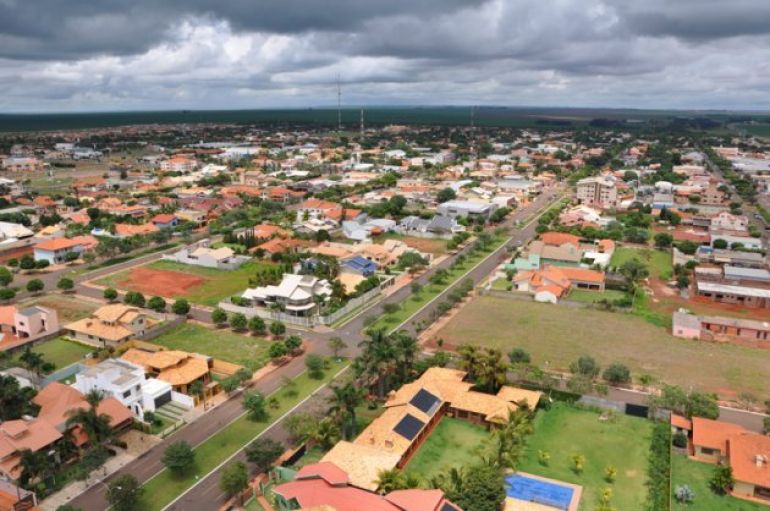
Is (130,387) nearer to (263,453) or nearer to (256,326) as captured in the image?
(263,453)

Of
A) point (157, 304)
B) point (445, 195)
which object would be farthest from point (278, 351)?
point (445, 195)

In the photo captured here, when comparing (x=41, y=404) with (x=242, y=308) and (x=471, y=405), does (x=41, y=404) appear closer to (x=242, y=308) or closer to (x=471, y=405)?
(x=242, y=308)

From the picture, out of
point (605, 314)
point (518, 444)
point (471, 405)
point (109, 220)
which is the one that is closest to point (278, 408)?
point (471, 405)

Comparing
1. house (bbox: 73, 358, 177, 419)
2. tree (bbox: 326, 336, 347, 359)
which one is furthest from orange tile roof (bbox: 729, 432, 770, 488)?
house (bbox: 73, 358, 177, 419)

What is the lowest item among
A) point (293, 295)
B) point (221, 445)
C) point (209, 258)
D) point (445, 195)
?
point (221, 445)

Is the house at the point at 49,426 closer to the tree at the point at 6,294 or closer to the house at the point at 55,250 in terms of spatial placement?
the tree at the point at 6,294

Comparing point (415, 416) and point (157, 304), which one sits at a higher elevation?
point (157, 304)

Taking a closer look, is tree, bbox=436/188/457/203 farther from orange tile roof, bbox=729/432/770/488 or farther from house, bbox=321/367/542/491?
orange tile roof, bbox=729/432/770/488
